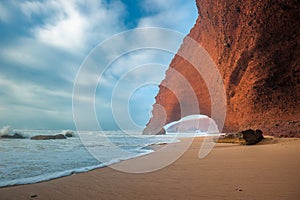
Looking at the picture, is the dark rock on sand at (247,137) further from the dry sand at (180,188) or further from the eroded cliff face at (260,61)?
the dry sand at (180,188)

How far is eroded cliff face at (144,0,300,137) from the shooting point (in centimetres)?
1052

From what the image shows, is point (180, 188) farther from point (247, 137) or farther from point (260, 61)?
point (260, 61)

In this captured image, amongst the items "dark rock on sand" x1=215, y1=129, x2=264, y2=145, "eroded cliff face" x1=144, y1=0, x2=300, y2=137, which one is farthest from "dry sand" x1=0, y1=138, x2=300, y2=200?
"eroded cliff face" x1=144, y1=0, x2=300, y2=137

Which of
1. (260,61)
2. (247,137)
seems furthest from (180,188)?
(260,61)

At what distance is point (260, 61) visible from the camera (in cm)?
1221

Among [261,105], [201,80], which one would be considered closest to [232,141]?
[261,105]

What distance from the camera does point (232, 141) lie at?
7980 mm

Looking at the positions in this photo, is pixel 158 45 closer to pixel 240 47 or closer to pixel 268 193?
pixel 240 47

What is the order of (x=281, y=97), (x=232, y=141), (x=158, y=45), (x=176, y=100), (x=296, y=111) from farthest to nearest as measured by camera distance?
(x=176, y=100) < (x=158, y=45) < (x=281, y=97) < (x=296, y=111) < (x=232, y=141)

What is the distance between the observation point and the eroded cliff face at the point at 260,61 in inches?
414

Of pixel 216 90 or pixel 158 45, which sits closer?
pixel 158 45

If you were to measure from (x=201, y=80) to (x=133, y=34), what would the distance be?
1726cm

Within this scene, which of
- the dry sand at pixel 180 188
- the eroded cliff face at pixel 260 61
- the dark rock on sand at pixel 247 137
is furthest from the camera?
the eroded cliff face at pixel 260 61

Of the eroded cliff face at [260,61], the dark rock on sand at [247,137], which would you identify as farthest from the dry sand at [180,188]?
the eroded cliff face at [260,61]
